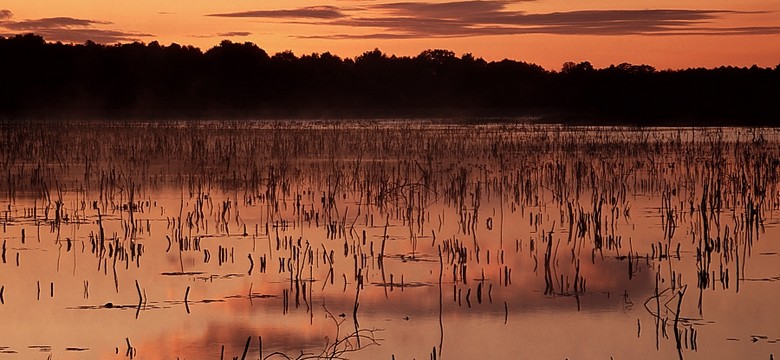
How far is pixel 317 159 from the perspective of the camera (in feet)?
69.8

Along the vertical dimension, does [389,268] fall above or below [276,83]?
below

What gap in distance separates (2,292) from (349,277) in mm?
2253

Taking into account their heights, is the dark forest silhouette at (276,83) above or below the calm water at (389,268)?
above

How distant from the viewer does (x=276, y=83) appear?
76.6 meters

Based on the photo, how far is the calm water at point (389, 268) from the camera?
6.38m

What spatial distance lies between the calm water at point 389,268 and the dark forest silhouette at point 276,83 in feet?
149

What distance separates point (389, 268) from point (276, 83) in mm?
68714

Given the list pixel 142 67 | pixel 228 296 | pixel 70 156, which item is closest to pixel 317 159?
pixel 70 156

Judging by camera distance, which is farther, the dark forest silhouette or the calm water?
the dark forest silhouette

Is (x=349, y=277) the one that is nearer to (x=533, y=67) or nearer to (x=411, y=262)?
(x=411, y=262)

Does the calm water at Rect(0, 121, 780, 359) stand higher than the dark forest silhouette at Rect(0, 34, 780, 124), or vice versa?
the dark forest silhouette at Rect(0, 34, 780, 124)

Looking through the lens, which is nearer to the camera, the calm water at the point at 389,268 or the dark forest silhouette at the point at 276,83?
the calm water at the point at 389,268

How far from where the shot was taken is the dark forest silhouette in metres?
66.3

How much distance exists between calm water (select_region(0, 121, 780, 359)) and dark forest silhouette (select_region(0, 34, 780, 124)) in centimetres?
4533
